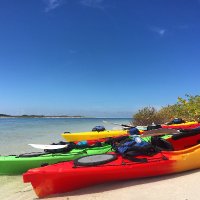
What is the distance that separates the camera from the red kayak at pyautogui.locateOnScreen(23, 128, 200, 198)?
14.6ft

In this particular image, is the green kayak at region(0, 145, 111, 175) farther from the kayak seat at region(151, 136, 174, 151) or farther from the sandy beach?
the kayak seat at region(151, 136, 174, 151)

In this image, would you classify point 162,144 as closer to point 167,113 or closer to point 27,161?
point 27,161

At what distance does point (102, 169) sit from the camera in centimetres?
461

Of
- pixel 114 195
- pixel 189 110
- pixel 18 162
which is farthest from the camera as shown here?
pixel 189 110

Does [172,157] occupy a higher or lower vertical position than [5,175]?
higher

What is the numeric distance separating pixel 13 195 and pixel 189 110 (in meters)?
11.7

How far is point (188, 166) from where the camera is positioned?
5258 mm

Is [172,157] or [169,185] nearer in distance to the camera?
[169,185]

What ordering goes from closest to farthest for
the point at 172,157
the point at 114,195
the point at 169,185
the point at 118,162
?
the point at 114,195 < the point at 169,185 < the point at 118,162 < the point at 172,157

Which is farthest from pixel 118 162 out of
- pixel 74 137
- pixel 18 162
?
pixel 74 137

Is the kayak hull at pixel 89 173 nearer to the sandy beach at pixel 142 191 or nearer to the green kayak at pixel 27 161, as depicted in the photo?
the sandy beach at pixel 142 191

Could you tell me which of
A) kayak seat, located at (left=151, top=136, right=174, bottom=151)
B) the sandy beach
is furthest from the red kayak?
kayak seat, located at (left=151, top=136, right=174, bottom=151)

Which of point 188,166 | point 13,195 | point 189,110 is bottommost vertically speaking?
point 13,195

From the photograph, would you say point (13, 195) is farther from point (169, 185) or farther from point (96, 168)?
point (169, 185)
